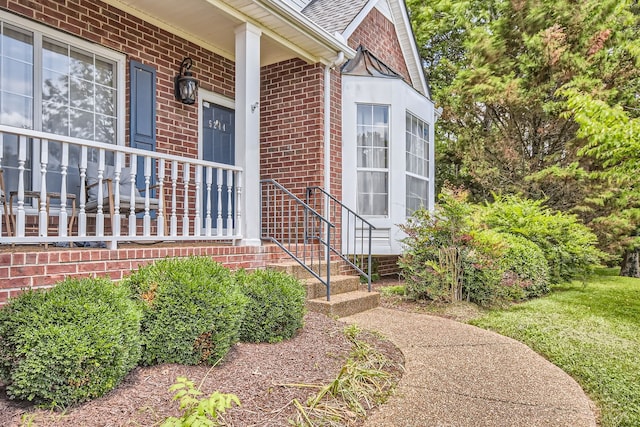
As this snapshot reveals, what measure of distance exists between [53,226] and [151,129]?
5.30 feet

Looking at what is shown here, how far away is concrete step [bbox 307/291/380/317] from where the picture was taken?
190 inches

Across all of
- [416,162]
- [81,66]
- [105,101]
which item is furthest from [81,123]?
[416,162]

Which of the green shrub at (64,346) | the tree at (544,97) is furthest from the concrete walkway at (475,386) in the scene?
the tree at (544,97)

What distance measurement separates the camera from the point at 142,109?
547 centimetres

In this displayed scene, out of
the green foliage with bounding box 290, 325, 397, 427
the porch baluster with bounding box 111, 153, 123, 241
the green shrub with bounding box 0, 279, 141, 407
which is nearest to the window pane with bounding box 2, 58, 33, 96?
the porch baluster with bounding box 111, 153, 123, 241

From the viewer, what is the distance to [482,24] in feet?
42.0

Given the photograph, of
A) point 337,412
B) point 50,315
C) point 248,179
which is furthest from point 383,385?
point 248,179

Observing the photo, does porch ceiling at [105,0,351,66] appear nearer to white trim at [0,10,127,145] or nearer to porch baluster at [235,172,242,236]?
white trim at [0,10,127,145]

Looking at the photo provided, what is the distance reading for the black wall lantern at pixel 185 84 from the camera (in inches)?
232

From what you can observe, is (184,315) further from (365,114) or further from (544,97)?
(544,97)

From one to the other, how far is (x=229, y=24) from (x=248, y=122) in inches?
53.0

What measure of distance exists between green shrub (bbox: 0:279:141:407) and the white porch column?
102 inches

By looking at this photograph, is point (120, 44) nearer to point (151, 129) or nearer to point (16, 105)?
point (151, 129)

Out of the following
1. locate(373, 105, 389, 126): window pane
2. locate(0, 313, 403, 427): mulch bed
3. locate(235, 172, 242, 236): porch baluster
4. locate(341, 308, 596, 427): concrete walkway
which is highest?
locate(373, 105, 389, 126): window pane
